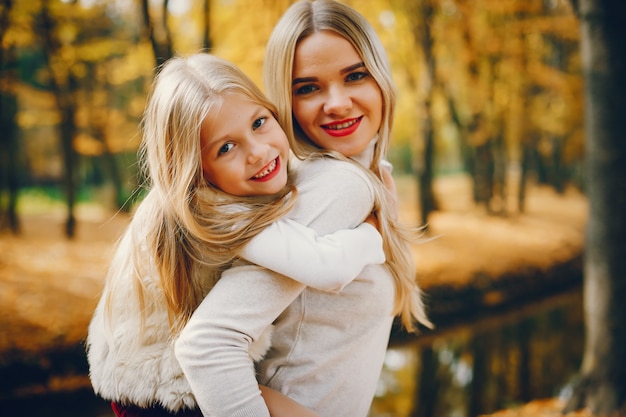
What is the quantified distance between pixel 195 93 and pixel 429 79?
5009 mm

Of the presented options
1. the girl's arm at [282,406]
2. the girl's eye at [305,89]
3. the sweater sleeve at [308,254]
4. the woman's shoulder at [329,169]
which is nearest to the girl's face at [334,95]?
the girl's eye at [305,89]

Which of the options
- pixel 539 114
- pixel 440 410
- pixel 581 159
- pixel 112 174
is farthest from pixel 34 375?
pixel 581 159

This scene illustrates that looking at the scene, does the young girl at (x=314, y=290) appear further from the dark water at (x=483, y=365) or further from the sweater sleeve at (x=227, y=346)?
the dark water at (x=483, y=365)

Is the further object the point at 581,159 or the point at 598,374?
the point at 581,159

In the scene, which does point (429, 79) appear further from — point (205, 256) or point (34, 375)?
point (205, 256)

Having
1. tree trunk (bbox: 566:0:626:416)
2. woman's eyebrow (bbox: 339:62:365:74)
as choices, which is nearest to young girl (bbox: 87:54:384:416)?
woman's eyebrow (bbox: 339:62:365:74)

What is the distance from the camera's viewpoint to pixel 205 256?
3.29 feet

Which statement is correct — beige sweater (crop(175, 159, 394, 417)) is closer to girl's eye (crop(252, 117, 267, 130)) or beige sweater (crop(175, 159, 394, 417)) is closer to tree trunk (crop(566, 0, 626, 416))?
girl's eye (crop(252, 117, 267, 130))

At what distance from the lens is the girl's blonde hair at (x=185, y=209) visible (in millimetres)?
994

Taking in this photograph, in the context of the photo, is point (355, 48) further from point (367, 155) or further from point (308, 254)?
point (308, 254)

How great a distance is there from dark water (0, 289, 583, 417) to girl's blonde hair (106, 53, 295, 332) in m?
3.94

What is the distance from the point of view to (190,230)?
3.25 feet

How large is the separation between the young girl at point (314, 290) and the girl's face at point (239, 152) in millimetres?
84

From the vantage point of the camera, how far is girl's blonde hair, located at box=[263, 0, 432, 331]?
118cm
